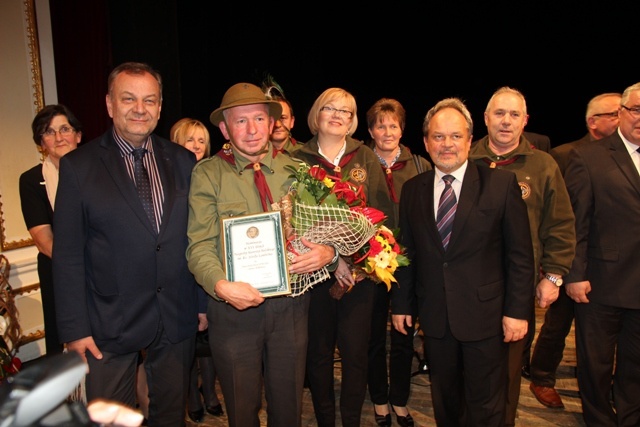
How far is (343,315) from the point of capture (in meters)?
2.45

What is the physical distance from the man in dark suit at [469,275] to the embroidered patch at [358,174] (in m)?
0.41

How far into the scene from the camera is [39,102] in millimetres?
4109

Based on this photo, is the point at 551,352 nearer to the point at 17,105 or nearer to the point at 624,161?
the point at 624,161

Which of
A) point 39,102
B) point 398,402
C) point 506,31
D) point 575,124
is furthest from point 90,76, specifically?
point 575,124

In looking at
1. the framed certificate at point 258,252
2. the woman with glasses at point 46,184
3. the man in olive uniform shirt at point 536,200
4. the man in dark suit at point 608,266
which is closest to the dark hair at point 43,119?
the woman with glasses at point 46,184

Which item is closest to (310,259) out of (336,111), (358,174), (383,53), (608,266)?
(358,174)

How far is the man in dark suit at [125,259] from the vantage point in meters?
1.83

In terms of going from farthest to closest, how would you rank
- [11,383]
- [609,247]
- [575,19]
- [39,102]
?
[575,19]
[39,102]
[609,247]
[11,383]

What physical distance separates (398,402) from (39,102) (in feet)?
13.3

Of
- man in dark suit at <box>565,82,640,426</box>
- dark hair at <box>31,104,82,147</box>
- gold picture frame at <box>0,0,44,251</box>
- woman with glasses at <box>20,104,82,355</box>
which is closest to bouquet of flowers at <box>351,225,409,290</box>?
man in dark suit at <box>565,82,640,426</box>

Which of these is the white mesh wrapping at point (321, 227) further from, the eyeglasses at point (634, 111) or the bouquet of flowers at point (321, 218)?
the eyeglasses at point (634, 111)

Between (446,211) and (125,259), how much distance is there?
1490mm

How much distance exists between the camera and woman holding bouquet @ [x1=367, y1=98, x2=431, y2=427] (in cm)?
288

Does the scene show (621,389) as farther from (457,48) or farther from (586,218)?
(457,48)
